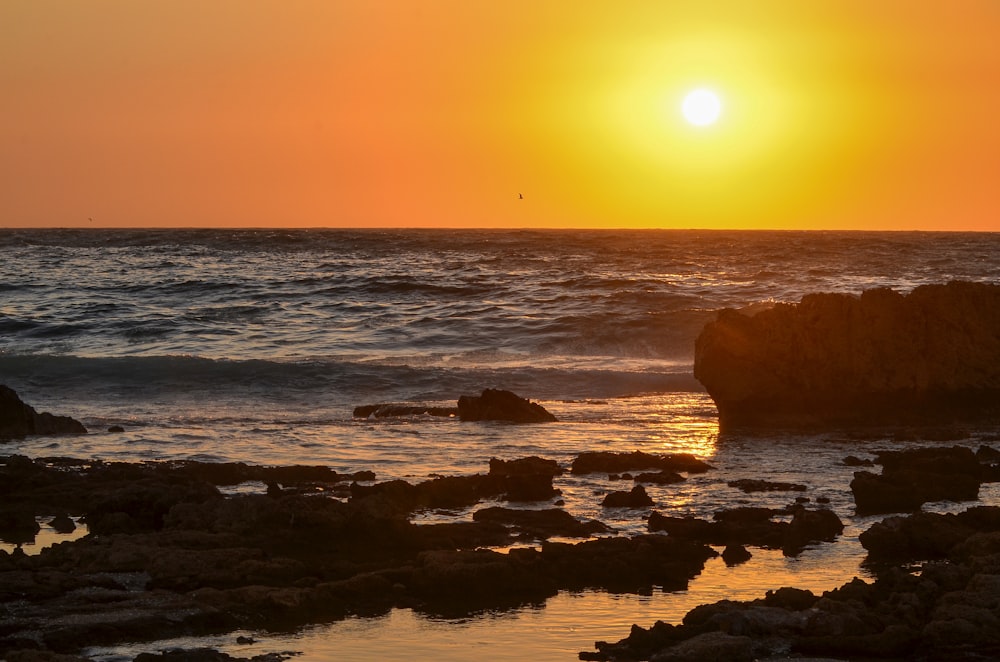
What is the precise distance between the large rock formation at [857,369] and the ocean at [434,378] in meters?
0.81

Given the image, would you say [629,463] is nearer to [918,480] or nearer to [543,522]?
[918,480]

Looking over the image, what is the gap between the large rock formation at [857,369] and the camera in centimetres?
1873

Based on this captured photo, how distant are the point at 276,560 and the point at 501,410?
9518 millimetres

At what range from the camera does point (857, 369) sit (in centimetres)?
1870

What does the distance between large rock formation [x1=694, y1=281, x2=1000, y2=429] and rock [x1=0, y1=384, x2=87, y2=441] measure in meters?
9.16

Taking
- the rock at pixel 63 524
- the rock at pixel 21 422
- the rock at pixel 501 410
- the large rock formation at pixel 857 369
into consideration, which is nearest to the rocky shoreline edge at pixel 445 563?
the rock at pixel 63 524

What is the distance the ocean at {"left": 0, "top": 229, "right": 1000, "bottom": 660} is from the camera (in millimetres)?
9758

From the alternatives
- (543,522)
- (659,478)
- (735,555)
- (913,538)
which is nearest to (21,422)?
(659,478)

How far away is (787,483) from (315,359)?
16871 mm

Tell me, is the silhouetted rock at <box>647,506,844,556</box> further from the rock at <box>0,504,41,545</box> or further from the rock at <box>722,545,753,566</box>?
the rock at <box>0,504,41,545</box>

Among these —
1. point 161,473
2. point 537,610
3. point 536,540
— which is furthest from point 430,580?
point 161,473

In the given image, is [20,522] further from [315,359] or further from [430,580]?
[315,359]

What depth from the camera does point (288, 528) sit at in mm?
11164

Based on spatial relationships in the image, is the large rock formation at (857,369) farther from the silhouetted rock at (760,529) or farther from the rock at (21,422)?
the rock at (21,422)
